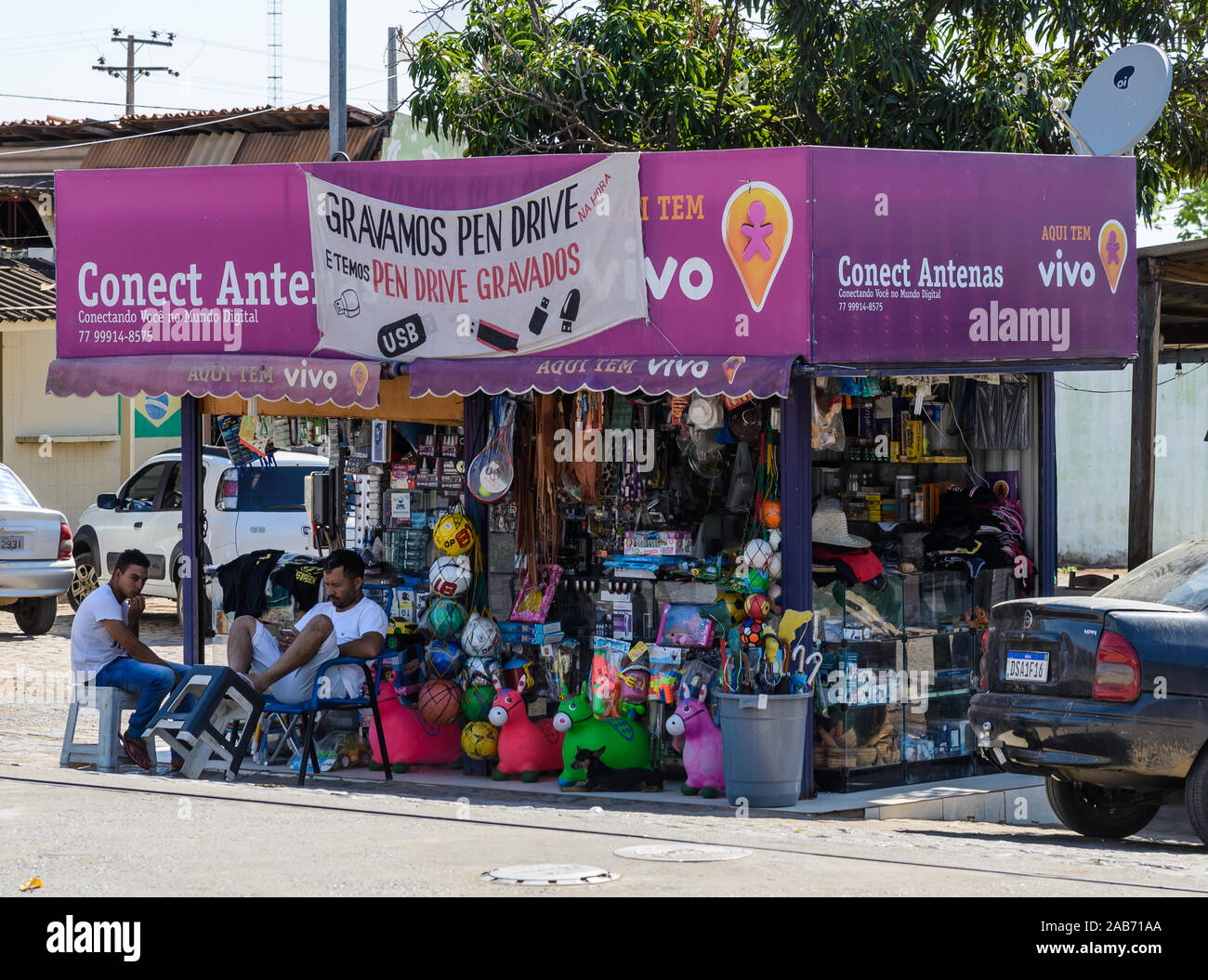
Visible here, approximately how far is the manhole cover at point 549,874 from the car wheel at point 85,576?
1377 centimetres

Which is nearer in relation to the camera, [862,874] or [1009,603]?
[862,874]

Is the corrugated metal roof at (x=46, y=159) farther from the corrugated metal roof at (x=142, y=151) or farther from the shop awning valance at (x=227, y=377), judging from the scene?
the shop awning valance at (x=227, y=377)

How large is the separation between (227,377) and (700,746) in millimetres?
3929

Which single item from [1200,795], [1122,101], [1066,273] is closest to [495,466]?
[1066,273]

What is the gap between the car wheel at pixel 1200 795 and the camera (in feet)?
24.9

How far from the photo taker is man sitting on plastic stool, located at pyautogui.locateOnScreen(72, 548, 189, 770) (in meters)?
9.88

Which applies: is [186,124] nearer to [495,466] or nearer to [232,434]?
[232,434]

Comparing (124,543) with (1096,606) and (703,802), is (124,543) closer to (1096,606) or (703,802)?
(703,802)

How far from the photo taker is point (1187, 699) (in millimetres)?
7598

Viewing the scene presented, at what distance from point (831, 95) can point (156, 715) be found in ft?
34.3

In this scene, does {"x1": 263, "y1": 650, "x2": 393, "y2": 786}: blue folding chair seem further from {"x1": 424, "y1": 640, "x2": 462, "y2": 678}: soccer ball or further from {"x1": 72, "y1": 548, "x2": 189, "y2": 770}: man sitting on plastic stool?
{"x1": 72, "y1": 548, "x2": 189, "y2": 770}: man sitting on plastic stool

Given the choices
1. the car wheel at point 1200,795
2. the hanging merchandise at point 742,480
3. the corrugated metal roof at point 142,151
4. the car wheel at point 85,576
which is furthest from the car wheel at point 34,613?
the corrugated metal roof at point 142,151

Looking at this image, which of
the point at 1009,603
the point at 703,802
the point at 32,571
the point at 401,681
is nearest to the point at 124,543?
the point at 32,571

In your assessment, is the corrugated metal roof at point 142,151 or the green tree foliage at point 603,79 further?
the corrugated metal roof at point 142,151
